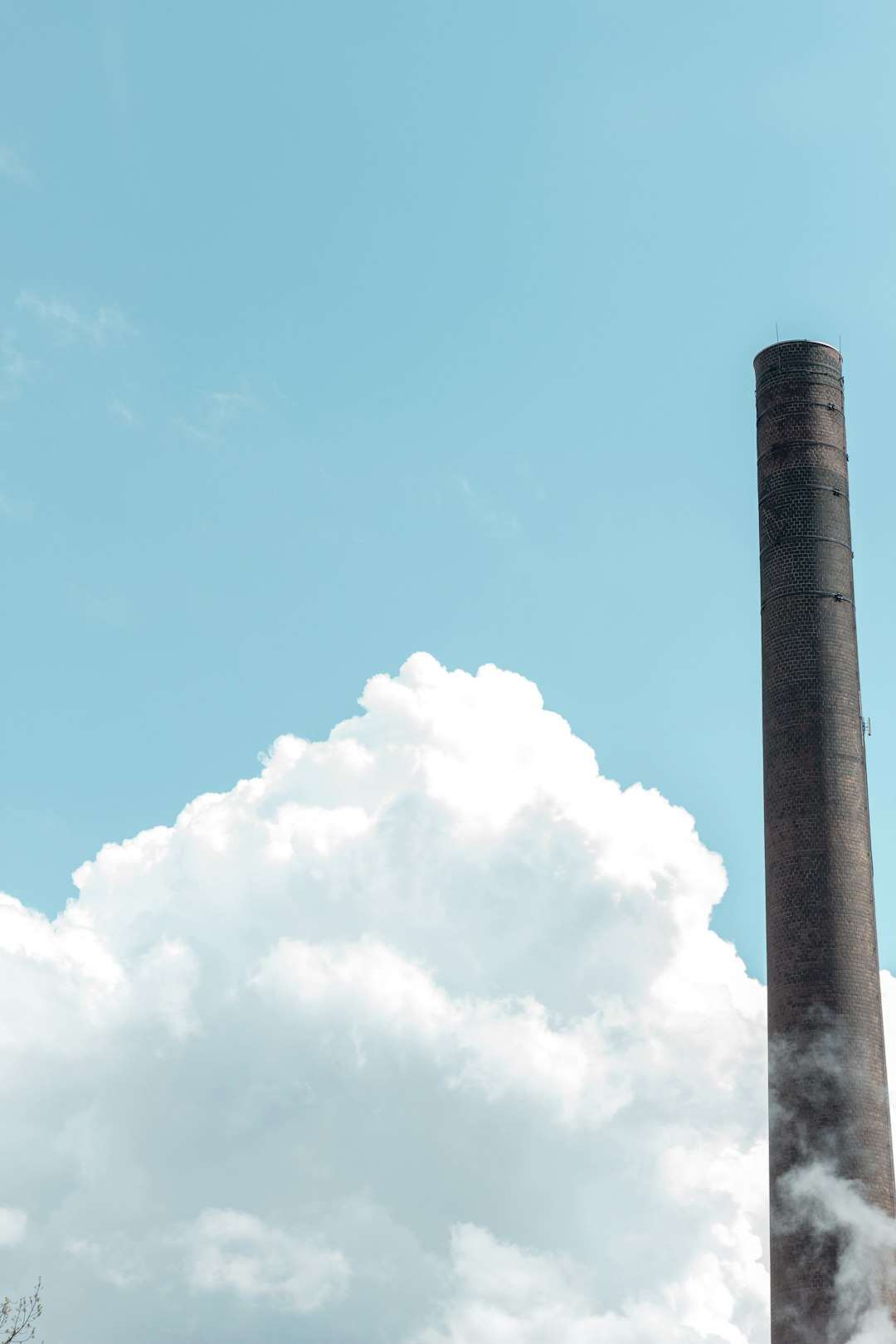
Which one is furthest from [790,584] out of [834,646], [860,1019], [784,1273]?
[784,1273]

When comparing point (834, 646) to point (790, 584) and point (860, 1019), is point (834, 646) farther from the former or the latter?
point (860, 1019)

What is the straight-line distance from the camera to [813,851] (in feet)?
110

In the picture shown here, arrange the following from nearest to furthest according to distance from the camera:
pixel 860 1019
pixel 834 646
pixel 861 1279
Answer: pixel 861 1279
pixel 860 1019
pixel 834 646

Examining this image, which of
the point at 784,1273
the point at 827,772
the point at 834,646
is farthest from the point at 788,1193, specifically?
the point at 834,646

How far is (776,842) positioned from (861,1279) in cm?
786

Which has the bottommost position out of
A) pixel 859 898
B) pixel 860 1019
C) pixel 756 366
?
pixel 860 1019

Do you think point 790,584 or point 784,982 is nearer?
point 784,982

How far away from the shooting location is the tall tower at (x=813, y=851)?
31359mm

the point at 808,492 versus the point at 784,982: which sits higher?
the point at 808,492

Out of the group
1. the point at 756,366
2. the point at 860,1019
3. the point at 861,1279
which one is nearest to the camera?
the point at 861,1279

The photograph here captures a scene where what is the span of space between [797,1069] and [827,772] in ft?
18.2

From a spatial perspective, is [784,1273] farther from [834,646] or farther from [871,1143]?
[834,646]

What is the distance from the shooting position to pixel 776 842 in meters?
34.0

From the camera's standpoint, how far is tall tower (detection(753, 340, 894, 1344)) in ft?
103
